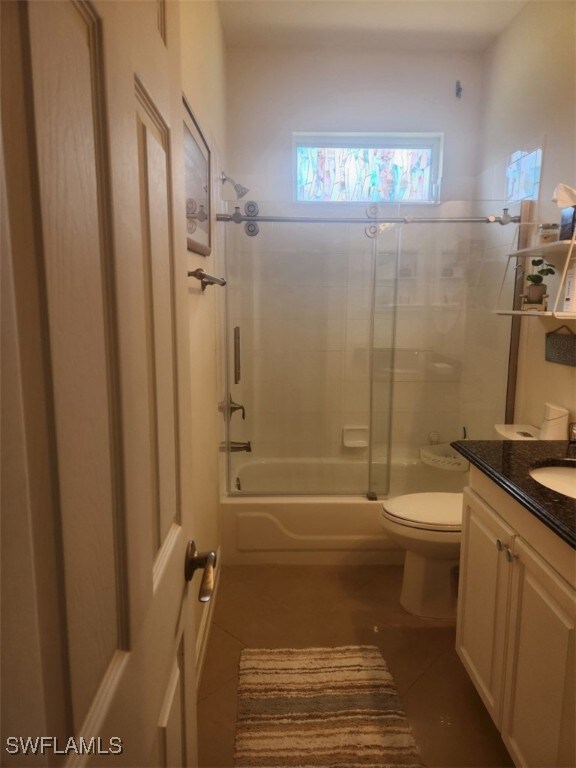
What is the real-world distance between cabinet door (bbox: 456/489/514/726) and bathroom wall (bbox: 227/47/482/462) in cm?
137

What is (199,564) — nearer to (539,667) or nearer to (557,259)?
(539,667)

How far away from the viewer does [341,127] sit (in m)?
2.90

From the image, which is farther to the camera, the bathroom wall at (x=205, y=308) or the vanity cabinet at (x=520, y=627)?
the bathroom wall at (x=205, y=308)

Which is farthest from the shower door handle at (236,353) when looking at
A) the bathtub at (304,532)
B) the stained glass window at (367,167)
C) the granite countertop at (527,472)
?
the granite countertop at (527,472)

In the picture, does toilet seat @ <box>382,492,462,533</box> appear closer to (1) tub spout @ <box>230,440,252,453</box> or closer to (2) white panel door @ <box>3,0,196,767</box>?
(1) tub spout @ <box>230,440,252,453</box>

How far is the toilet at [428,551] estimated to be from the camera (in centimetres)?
198

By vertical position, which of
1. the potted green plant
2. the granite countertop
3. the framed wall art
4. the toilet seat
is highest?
the framed wall art

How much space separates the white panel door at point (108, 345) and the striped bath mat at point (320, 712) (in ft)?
2.95

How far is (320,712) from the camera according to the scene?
62.0 inches

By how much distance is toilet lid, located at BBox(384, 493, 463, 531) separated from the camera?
1.99m

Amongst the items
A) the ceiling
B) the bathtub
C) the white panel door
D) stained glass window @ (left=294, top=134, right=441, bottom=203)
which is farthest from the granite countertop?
the ceiling

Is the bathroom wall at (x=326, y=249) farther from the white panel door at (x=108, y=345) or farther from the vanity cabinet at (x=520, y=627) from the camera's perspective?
the white panel door at (x=108, y=345)

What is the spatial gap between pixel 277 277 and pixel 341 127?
3.45 ft

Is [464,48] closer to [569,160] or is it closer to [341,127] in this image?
[341,127]
